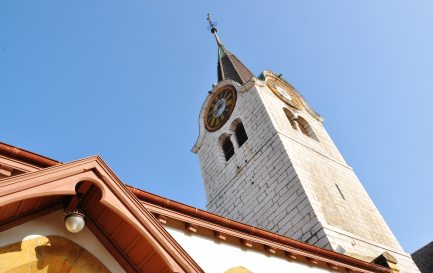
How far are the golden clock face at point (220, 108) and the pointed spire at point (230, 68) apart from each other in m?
1.56

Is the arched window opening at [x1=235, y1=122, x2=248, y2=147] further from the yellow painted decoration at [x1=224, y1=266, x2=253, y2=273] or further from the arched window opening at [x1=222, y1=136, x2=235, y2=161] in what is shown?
the yellow painted decoration at [x1=224, y1=266, x2=253, y2=273]

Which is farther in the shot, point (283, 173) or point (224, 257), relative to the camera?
point (283, 173)

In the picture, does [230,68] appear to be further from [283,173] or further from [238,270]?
[238,270]

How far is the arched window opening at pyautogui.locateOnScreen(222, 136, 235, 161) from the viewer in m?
20.4

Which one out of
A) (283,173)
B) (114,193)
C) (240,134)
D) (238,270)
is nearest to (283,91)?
(240,134)

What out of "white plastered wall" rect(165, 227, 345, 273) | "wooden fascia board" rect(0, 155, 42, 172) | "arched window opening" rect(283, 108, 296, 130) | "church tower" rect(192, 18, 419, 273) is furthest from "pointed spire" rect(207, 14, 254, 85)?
"wooden fascia board" rect(0, 155, 42, 172)

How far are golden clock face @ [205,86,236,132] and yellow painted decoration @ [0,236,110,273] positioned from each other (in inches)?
641

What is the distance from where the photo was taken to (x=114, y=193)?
18.7ft

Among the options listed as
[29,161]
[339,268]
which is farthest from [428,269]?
[29,161]

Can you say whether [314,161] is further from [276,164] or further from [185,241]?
[185,241]

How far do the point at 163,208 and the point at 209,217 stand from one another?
3.44 feet

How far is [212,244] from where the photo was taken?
7.47 metres

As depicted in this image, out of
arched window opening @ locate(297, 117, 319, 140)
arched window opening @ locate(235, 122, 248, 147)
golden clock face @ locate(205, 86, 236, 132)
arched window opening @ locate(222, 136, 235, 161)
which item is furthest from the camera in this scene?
golden clock face @ locate(205, 86, 236, 132)

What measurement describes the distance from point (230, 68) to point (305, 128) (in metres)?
8.03
